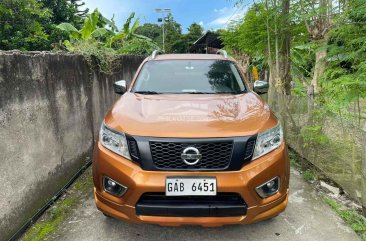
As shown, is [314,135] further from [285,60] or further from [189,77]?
[285,60]

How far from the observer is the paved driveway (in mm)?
3189

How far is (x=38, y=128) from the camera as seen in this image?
11.8 ft

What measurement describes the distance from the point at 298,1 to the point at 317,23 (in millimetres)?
614

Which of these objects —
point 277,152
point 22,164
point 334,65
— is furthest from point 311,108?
point 22,164

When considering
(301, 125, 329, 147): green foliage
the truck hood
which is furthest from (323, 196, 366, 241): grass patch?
the truck hood

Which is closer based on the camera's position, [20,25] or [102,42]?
[102,42]

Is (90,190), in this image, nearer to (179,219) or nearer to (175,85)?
(175,85)

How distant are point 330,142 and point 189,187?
241cm

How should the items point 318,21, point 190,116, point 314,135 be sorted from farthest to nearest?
point 318,21, point 314,135, point 190,116

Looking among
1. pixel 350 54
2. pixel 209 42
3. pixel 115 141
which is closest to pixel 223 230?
pixel 115 141

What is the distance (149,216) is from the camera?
8.90ft

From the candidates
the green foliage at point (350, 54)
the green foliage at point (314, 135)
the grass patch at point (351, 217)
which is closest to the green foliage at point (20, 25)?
the green foliage at point (314, 135)

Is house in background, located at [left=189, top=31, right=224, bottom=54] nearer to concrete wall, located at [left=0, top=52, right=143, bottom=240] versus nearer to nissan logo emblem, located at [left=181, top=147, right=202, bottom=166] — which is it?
concrete wall, located at [left=0, top=52, right=143, bottom=240]

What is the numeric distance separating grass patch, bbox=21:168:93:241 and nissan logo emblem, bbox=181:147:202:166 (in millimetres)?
1617
